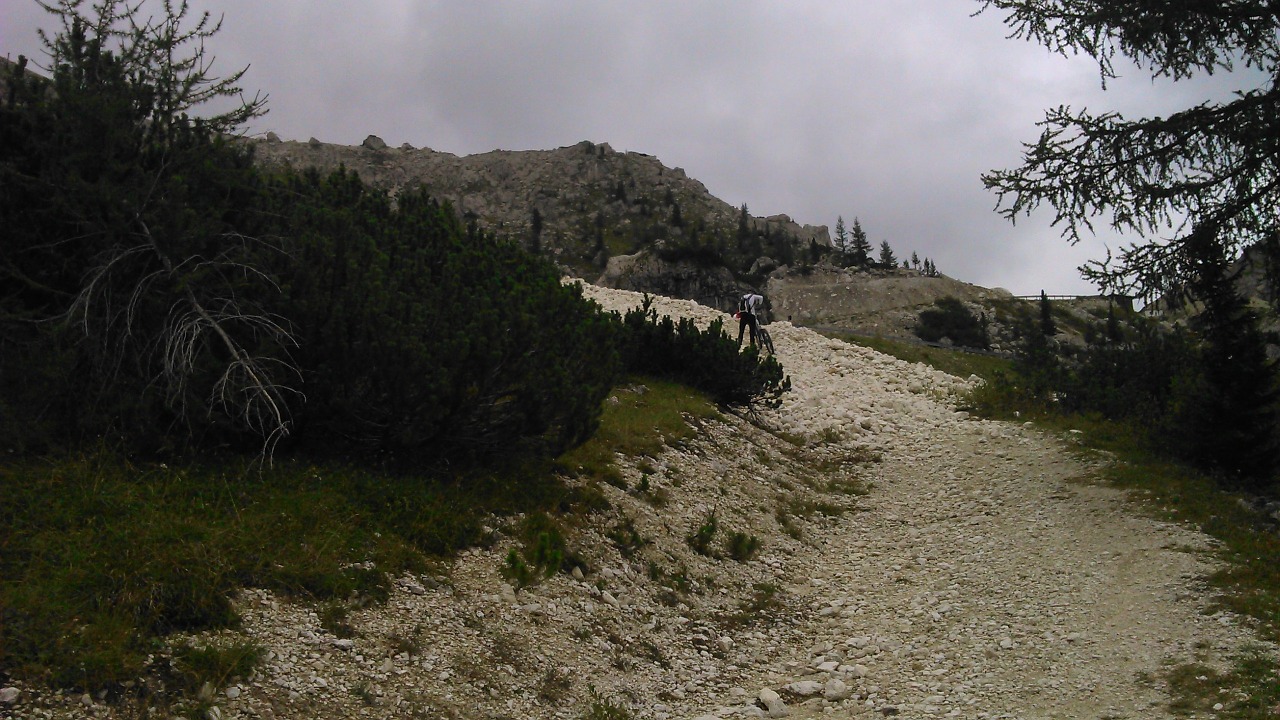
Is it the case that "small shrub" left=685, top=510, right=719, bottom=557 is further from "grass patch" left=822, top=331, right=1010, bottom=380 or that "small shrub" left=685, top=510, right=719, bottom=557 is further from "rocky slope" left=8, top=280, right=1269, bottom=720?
"grass patch" left=822, top=331, right=1010, bottom=380

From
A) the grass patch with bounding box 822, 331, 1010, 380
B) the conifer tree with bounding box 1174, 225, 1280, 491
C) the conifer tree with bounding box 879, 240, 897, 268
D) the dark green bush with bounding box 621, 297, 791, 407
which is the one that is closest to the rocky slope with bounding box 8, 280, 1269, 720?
the conifer tree with bounding box 1174, 225, 1280, 491

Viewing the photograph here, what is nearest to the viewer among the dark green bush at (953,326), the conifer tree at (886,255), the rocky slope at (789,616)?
the rocky slope at (789,616)

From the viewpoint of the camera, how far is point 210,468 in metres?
7.96

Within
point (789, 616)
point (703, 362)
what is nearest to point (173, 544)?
point (789, 616)

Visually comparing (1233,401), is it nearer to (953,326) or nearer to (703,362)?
(703,362)

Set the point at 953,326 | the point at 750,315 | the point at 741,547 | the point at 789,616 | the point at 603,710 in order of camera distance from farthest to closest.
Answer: the point at 953,326, the point at 750,315, the point at 741,547, the point at 789,616, the point at 603,710

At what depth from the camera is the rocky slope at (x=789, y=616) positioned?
6520 millimetres

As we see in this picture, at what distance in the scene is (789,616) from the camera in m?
10.1

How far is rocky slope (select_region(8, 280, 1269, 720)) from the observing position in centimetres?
652

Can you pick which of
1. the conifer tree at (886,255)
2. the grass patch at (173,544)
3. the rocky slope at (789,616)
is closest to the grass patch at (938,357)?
the rocky slope at (789,616)

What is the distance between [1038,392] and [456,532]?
1662 centimetres

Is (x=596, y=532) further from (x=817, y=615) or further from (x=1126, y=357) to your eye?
(x=1126, y=357)

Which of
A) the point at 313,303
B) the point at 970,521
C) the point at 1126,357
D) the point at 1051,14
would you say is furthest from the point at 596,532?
the point at 1126,357

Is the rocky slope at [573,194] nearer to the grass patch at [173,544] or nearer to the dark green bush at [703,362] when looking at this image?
the dark green bush at [703,362]
